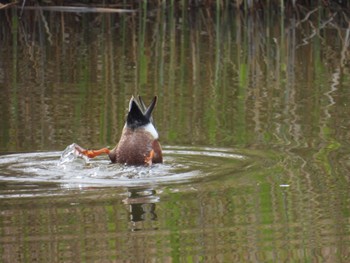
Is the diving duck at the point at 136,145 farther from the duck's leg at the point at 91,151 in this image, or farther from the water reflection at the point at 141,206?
the water reflection at the point at 141,206

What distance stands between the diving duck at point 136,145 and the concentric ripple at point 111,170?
0.05m

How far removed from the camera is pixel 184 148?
23.8ft

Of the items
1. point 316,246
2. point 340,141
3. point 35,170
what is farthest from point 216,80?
point 316,246

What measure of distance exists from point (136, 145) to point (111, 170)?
8.5 inches

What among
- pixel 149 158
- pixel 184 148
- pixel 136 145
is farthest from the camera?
pixel 184 148

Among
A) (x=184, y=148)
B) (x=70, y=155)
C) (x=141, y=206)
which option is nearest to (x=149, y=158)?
(x=70, y=155)

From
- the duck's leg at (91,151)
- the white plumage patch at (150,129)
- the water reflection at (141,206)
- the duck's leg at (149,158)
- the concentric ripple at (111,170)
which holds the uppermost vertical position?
the white plumage patch at (150,129)

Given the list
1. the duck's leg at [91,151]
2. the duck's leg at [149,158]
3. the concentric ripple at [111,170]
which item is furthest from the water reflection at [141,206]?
the duck's leg at [91,151]

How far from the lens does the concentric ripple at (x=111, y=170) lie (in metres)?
6.29

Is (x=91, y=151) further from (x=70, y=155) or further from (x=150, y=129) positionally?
(x=150, y=129)

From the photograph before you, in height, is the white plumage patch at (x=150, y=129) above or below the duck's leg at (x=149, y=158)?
above

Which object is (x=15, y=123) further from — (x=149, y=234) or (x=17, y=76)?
(x=149, y=234)

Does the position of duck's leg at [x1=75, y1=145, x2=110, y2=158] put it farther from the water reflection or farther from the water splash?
the water reflection

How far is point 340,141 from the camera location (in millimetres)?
7387
